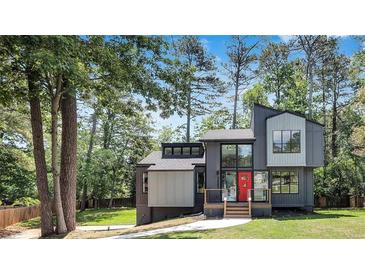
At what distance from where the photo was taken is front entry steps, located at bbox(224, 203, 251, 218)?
31.9ft

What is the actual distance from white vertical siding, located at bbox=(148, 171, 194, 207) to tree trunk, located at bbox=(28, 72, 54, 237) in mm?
4366

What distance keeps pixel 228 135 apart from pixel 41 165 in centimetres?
430

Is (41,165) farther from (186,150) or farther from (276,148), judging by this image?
(276,148)

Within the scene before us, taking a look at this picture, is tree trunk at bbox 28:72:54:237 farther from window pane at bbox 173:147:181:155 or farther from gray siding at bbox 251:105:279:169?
gray siding at bbox 251:105:279:169

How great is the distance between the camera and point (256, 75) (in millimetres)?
8031

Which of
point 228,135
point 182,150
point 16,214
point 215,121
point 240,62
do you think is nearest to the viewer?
point 240,62

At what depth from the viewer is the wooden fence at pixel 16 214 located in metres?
7.55

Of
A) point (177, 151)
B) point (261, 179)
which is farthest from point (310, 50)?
point (177, 151)

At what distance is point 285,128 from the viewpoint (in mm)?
10062

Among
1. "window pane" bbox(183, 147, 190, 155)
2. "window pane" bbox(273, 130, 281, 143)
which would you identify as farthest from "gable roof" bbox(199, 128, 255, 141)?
"window pane" bbox(183, 147, 190, 155)

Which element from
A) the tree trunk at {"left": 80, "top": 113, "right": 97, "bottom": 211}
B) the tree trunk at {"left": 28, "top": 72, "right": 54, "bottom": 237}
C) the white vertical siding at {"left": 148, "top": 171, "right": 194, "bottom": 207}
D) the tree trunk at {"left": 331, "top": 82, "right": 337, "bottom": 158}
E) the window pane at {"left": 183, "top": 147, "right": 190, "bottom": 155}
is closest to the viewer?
the tree trunk at {"left": 28, "top": 72, "right": 54, "bottom": 237}
